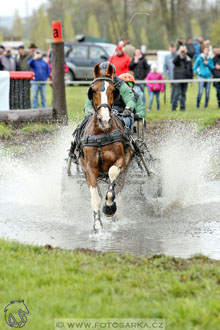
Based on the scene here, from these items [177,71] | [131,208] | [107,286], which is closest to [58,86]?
[177,71]

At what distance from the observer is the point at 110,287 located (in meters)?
5.53

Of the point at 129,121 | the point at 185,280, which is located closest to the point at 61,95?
the point at 129,121

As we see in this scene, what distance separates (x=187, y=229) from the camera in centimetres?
864

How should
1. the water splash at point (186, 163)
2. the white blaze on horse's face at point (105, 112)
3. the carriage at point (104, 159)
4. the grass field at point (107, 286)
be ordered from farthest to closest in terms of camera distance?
1. the water splash at point (186, 163)
2. the carriage at point (104, 159)
3. the white blaze on horse's face at point (105, 112)
4. the grass field at point (107, 286)

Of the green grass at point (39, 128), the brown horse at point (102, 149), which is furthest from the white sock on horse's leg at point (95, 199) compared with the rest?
the green grass at point (39, 128)

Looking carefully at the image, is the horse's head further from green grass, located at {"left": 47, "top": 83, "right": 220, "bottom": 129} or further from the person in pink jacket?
the person in pink jacket

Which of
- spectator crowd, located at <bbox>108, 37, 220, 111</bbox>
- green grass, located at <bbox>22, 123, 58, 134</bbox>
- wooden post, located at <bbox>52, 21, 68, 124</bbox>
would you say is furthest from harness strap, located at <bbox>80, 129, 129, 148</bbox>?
spectator crowd, located at <bbox>108, 37, 220, 111</bbox>

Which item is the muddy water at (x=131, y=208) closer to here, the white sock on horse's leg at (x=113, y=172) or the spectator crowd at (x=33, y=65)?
the white sock on horse's leg at (x=113, y=172)

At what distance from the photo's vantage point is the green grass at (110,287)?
4.89 m

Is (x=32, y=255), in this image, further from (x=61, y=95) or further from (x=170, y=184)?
(x=61, y=95)

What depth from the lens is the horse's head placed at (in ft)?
26.3

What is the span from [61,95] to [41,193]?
6653 millimetres

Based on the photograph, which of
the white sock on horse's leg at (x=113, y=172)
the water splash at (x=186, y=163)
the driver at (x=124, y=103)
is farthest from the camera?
the water splash at (x=186, y=163)

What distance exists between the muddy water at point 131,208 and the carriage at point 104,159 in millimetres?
84
